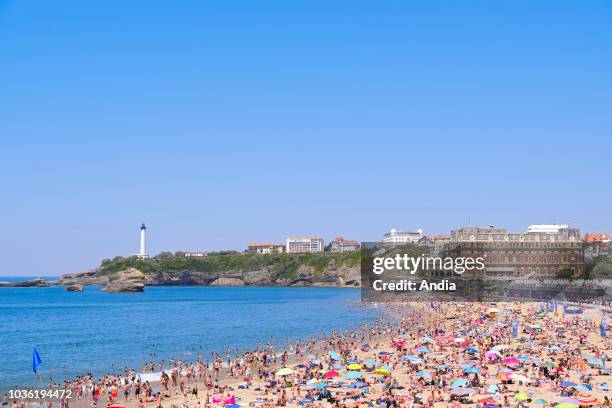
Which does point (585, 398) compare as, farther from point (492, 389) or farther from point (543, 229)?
point (543, 229)

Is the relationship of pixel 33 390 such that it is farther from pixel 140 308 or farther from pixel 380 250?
pixel 380 250

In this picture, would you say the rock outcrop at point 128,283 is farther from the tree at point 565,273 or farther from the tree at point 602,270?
the tree at point 602,270

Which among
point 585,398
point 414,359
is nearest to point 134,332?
point 414,359

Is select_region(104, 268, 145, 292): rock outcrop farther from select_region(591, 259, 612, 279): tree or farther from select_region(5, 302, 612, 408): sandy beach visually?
select_region(5, 302, 612, 408): sandy beach

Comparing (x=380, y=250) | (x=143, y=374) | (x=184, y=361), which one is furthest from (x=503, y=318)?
(x=380, y=250)

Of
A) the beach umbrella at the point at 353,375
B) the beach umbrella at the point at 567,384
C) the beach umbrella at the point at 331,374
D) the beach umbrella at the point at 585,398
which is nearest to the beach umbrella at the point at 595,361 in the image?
the beach umbrella at the point at 567,384

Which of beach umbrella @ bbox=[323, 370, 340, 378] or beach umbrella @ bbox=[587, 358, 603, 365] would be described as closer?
beach umbrella @ bbox=[323, 370, 340, 378]

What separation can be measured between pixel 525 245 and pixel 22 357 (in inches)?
3869

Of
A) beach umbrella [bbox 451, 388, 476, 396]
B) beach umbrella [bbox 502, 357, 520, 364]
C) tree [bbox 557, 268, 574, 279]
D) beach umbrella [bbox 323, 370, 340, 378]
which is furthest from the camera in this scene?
tree [bbox 557, 268, 574, 279]

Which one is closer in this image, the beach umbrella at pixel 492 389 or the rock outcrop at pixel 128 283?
the beach umbrella at pixel 492 389

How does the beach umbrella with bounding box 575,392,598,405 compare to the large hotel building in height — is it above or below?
below

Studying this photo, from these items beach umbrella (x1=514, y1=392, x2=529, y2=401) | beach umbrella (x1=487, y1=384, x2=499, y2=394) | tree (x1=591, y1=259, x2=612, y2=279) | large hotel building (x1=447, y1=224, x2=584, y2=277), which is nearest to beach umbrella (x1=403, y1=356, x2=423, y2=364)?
beach umbrella (x1=487, y1=384, x2=499, y2=394)

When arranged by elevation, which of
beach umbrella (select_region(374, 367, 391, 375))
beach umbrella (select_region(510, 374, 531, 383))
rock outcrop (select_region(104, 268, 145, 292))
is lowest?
rock outcrop (select_region(104, 268, 145, 292))

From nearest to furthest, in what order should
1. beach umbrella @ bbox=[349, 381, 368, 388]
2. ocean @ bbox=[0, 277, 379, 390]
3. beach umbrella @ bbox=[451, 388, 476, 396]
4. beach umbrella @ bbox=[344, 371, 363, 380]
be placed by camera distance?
beach umbrella @ bbox=[451, 388, 476, 396] → beach umbrella @ bbox=[349, 381, 368, 388] → beach umbrella @ bbox=[344, 371, 363, 380] → ocean @ bbox=[0, 277, 379, 390]
